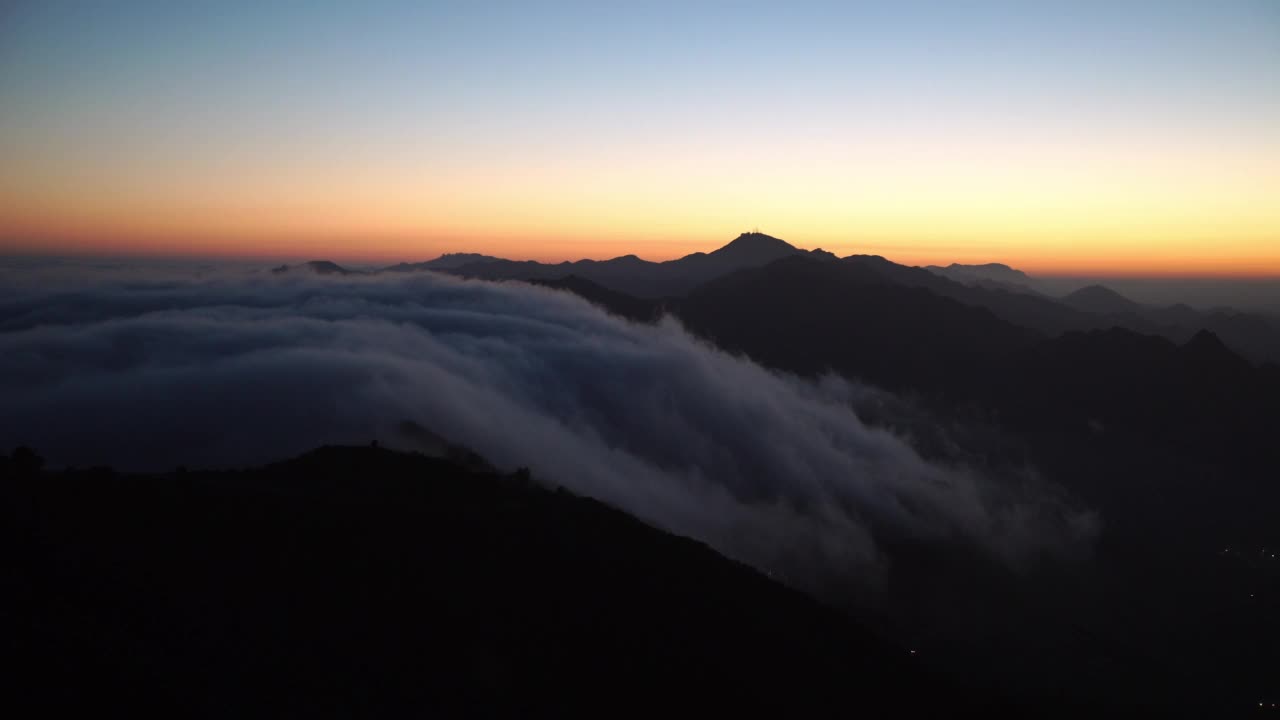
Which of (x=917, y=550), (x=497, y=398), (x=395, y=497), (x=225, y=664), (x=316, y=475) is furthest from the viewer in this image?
(x=917, y=550)

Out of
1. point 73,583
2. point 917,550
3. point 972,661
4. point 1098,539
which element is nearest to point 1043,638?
point 972,661

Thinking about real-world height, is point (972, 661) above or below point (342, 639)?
below

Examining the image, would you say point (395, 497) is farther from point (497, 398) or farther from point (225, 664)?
point (497, 398)

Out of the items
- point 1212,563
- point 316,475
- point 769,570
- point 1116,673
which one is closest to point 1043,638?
point 1116,673

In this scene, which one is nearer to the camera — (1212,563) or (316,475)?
(316,475)

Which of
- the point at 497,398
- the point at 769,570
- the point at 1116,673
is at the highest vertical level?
the point at 497,398

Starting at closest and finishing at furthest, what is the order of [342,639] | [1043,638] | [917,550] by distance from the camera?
[342,639] → [1043,638] → [917,550]

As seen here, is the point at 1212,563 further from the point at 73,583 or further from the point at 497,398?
the point at 73,583
